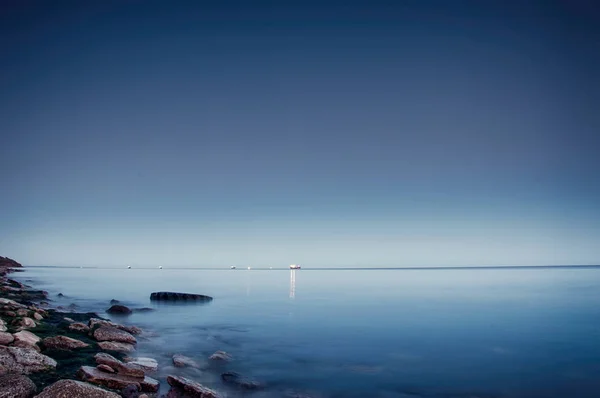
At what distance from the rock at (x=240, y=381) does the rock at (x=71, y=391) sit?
4150mm

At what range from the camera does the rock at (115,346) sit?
1263 cm

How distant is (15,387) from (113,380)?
201cm

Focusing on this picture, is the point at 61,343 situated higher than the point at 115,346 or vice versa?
the point at 61,343

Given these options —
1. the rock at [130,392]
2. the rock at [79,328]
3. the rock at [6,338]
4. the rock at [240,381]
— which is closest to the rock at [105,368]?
the rock at [130,392]

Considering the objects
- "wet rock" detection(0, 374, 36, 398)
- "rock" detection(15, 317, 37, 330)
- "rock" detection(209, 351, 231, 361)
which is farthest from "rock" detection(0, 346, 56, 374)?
"rock" detection(209, 351, 231, 361)

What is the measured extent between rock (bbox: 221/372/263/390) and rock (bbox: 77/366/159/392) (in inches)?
96.8

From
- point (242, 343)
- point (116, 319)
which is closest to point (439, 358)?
point (242, 343)

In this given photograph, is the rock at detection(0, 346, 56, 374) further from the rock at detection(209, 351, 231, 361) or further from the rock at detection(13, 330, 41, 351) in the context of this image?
the rock at detection(209, 351, 231, 361)

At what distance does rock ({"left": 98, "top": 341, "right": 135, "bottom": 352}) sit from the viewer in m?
12.6

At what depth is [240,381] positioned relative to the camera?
35.6 feet

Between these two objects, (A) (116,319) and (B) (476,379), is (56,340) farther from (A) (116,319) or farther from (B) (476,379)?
(B) (476,379)

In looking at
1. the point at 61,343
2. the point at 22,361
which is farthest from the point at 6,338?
the point at 61,343

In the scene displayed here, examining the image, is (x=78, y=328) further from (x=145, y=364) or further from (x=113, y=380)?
(x=113, y=380)

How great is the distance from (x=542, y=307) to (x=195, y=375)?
3338 cm
